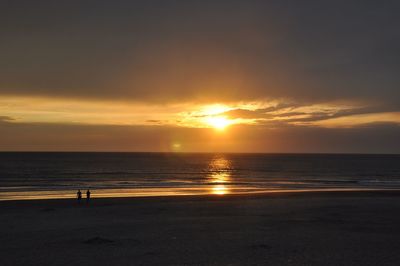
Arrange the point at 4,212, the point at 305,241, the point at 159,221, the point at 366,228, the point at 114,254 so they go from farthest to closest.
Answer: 1. the point at 4,212
2. the point at 159,221
3. the point at 366,228
4. the point at 305,241
5. the point at 114,254

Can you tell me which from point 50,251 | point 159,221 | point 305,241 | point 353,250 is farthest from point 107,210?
point 353,250

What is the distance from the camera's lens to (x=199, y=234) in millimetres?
21156

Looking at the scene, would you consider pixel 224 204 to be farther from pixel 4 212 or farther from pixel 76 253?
pixel 76 253

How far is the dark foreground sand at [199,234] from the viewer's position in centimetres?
1622

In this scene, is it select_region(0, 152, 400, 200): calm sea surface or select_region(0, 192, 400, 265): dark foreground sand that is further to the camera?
select_region(0, 152, 400, 200): calm sea surface

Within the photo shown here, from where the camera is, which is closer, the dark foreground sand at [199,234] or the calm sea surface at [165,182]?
the dark foreground sand at [199,234]

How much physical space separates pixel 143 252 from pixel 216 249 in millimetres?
3094

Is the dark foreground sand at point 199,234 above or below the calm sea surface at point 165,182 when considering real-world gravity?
below

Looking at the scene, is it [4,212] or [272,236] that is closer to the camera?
[272,236]

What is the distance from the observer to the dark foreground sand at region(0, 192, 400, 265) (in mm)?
16219

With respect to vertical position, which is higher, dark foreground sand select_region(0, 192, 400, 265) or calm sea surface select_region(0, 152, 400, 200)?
calm sea surface select_region(0, 152, 400, 200)

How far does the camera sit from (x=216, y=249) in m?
17.7

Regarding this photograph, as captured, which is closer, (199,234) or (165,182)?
(199,234)

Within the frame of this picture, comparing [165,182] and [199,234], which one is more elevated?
[165,182]
